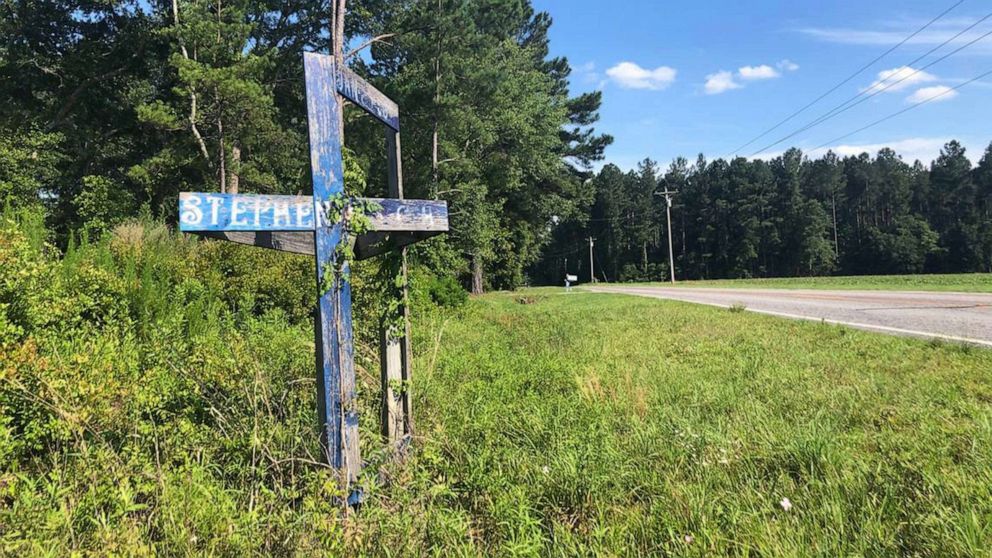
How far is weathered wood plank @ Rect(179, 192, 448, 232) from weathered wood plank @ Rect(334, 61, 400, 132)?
576 mm

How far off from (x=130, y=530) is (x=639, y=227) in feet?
265

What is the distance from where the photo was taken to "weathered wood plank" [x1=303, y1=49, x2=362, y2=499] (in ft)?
7.97

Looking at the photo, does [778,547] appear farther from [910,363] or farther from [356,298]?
[356,298]

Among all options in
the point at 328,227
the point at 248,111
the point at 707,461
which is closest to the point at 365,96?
the point at 328,227

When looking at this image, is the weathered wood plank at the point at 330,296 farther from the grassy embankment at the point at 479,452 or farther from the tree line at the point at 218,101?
the tree line at the point at 218,101

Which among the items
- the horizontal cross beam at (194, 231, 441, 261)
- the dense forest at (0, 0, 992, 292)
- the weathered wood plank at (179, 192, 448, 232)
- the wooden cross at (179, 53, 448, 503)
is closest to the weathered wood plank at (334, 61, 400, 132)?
the wooden cross at (179, 53, 448, 503)

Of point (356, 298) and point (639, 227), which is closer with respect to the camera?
point (356, 298)

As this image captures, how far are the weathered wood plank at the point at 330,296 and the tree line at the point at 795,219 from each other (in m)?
54.6

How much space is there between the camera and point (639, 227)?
78.8 meters

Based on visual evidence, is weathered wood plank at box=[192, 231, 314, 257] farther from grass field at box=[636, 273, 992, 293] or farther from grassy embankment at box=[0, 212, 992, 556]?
grass field at box=[636, 273, 992, 293]

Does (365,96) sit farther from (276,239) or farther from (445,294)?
(445,294)

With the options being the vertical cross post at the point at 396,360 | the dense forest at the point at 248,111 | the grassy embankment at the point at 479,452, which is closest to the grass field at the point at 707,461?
the grassy embankment at the point at 479,452

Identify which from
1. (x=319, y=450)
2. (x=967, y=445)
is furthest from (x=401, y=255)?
(x=967, y=445)

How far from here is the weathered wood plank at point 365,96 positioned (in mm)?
2627
